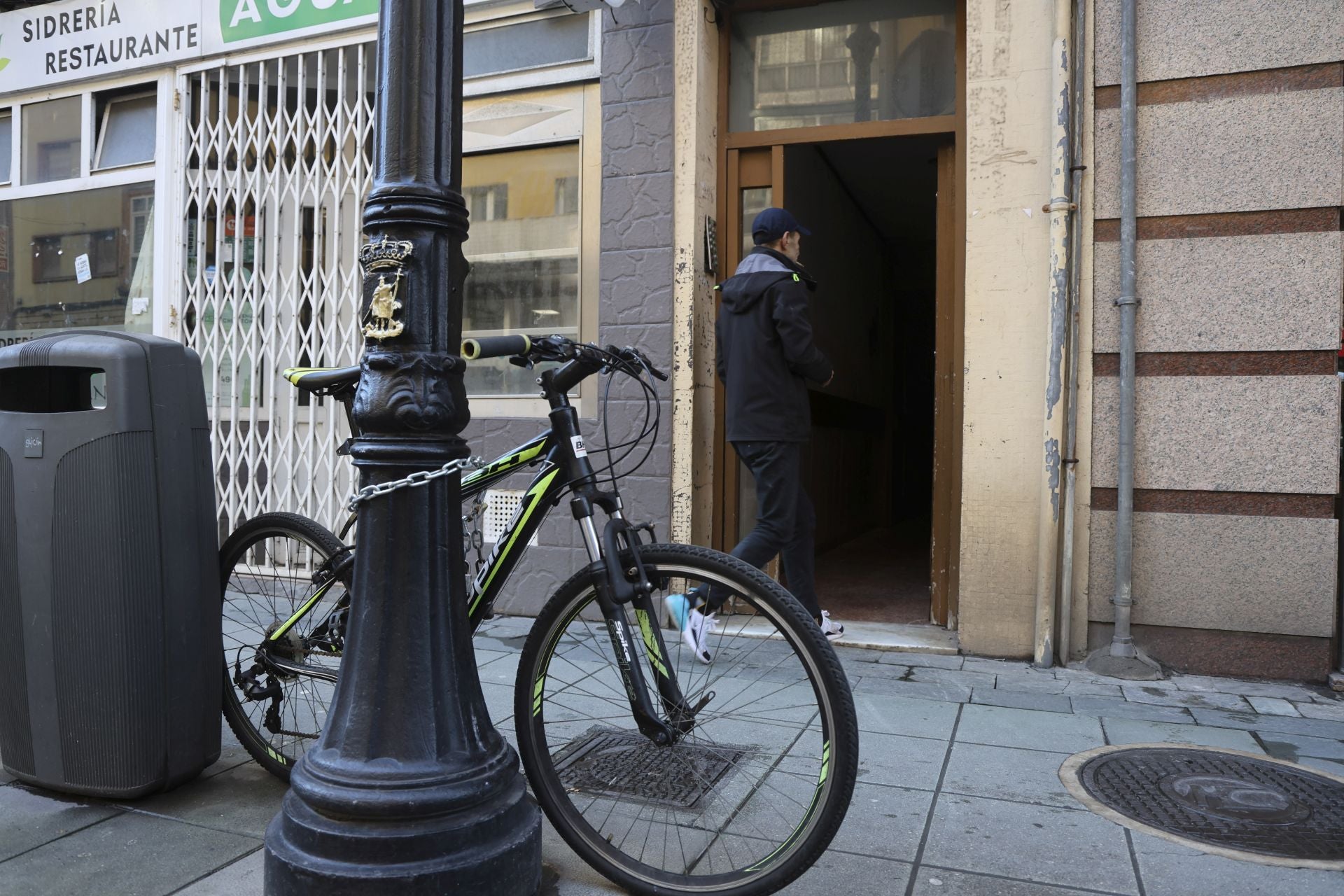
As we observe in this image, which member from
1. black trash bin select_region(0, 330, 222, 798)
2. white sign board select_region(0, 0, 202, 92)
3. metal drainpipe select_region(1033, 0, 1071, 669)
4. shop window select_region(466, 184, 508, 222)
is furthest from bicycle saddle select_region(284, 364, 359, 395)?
white sign board select_region(0, 0, 202, 92)

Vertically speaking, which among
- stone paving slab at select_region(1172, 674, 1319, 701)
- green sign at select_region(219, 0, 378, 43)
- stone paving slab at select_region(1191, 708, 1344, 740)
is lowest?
stone paving slab at select_region(1191, 708, 1344, 740)

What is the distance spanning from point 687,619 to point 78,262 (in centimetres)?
705

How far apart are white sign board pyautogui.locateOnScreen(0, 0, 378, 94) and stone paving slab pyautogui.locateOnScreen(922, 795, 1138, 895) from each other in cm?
563

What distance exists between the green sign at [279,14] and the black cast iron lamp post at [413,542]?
14.8 feet

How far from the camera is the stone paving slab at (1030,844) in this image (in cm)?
252

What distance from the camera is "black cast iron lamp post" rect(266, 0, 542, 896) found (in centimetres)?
219

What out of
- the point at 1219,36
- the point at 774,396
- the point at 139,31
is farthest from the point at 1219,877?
the point at 139,31

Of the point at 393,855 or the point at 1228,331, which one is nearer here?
the point at 393,855

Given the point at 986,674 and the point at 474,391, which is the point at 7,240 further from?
the point at 986,674

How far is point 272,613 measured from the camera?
3420 millimetres

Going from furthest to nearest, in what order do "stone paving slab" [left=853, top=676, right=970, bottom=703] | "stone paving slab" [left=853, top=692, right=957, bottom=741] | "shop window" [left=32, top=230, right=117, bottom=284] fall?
1. "shop window" [left=32, top=230, right=117, bottom=284]
2. "stone paving slab" [left=853, top=676, right=970, bottom=703]
3. "stone paving slab" [left=853, top=692, right=957, bottom=741]

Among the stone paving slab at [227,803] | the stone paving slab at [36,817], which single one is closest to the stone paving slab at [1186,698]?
the stone paving slab at [227,803]

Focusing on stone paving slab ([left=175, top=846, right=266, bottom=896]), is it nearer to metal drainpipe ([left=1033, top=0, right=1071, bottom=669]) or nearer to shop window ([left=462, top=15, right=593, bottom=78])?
metal drainpipe ([left=1033, top=0, right=1071, bottom=669])

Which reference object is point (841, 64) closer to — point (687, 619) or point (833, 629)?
point (833, 629)
